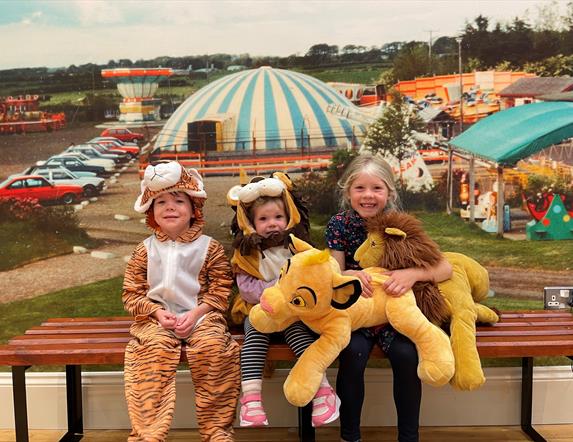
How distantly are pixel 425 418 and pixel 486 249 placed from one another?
78 centimetres

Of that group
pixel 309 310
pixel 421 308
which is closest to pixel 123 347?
pixel 309 310

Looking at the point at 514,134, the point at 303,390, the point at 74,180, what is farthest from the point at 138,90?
the point at 514,134


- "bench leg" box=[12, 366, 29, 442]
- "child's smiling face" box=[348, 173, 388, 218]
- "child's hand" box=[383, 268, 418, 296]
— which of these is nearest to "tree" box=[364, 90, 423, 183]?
"child's smiling face" box=[348, 173, 388, 218]

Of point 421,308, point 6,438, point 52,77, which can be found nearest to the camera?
point 421,308

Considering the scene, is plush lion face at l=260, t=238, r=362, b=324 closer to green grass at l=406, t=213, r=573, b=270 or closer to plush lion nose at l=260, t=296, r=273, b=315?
plush lion nose at l=260, t=296, r=273, b=315

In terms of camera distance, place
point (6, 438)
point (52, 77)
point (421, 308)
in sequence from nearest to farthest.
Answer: point (421, 308), point (6, 438), point (52, 77)

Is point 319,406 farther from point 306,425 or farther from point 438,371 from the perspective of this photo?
point 438,371

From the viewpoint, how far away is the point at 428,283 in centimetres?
257

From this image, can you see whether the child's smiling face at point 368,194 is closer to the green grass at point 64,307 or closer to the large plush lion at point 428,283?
the large plush lion at point 428,283

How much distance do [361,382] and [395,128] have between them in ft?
3.89

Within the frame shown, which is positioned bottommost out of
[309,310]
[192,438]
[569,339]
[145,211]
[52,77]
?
[192,438]

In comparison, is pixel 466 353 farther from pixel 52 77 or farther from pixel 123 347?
pixel 52 77

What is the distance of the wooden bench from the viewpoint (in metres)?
2.54

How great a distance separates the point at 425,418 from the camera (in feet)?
10.00
